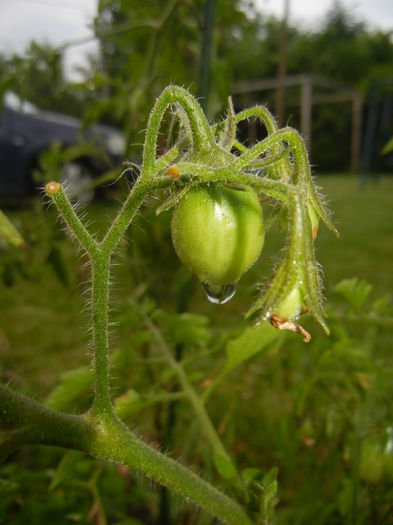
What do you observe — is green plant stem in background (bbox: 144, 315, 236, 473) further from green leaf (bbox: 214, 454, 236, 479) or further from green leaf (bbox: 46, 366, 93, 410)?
green leaf (bbox: 46, 366, 93, 410)

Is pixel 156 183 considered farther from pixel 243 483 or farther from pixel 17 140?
pixel 17 140

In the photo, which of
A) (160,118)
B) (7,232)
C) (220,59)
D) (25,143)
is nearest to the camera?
(160,118)

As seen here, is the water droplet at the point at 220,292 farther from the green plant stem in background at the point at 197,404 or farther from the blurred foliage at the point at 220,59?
the blurred foliage at the point at 220,59

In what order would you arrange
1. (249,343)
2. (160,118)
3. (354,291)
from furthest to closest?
(354,291) → (249,343) → (160,118)

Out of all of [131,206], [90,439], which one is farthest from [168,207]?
[90,439]

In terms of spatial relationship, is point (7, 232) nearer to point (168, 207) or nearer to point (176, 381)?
point (168, 207)

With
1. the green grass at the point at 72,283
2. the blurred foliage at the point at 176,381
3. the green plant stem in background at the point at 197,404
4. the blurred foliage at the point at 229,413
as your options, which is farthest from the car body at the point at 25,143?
the green plant stem in background at the point at 197,404

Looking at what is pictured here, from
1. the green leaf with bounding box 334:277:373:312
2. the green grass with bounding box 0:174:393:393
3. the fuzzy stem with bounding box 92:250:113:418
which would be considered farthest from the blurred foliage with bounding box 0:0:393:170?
the fuzzy stem with bounding box 92:250:113:418

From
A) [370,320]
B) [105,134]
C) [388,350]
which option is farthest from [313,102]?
[370,320]

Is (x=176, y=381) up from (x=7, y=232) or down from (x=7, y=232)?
down
